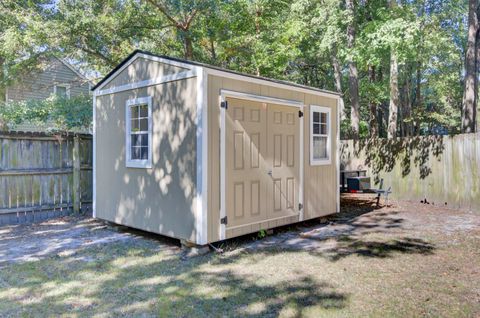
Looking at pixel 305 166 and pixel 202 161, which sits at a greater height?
pixel 202 161

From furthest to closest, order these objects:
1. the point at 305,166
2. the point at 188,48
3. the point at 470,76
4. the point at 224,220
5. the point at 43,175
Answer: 1. the point at 188,48
2. the point at 470,76
3. the point at 43,175
4. the point at 305,166
5. the point at 224,220

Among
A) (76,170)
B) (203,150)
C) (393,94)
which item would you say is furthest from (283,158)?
(393,94)

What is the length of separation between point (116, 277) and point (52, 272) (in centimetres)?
81

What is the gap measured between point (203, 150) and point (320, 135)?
3.00 m

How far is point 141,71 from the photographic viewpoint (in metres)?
5.81

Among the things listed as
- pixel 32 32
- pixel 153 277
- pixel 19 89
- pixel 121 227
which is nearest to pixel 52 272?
pixel 153 277

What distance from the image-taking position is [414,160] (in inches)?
367

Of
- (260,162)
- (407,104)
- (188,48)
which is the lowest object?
(260,162)

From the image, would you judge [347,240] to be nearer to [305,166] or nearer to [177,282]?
[305,166]

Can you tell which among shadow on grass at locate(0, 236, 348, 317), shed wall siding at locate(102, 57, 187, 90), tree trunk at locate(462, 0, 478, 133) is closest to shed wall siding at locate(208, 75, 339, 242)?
A: shed wall siding at locate(102, 57, 187, 90)

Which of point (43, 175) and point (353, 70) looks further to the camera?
point (353, 70)

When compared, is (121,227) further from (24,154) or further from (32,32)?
(32,32)

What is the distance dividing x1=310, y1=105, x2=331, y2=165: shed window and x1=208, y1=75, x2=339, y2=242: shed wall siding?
102mm

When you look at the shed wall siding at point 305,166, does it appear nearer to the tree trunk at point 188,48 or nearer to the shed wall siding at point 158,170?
the shed wall siding at point 158,170
